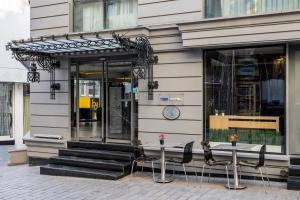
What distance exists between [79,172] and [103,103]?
2.33m

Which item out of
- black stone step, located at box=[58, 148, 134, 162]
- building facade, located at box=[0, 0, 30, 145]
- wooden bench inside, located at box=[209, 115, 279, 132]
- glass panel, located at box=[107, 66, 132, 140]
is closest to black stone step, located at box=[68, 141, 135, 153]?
black stone step, located at box=[58, 148, 134, 162]

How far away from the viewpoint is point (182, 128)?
959cm

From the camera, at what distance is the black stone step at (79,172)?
30.5 ft

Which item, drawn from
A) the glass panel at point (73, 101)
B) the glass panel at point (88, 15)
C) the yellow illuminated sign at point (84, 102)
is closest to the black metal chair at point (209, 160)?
the yellow illuminated sign at point (84, 102)

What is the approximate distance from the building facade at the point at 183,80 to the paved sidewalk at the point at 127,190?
2.73ft

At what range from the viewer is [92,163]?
9820mm

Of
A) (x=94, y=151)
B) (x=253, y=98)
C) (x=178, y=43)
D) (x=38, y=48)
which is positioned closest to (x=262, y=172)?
(x=253, y=98)

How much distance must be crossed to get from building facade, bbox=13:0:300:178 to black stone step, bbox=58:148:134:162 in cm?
56

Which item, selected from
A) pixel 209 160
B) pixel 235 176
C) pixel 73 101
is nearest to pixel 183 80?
pixel 209 160

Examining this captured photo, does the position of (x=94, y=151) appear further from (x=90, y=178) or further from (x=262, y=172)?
(x=262, y=172)

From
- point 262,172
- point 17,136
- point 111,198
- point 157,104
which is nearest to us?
point 111,198

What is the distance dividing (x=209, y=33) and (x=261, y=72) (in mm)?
1516

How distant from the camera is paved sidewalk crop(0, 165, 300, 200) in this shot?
7.64m

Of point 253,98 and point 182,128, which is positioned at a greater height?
point 253,98
